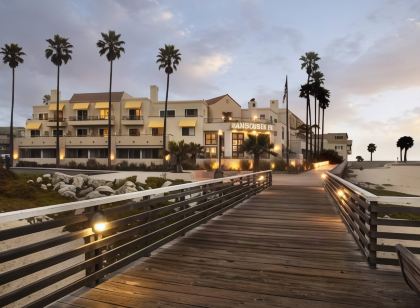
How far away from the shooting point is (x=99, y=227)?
4566 millimetres

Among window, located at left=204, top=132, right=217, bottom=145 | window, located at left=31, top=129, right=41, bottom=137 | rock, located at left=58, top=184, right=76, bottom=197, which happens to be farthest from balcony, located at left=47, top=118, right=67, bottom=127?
rock, located at left=58, top=184, right=76, bottom=197

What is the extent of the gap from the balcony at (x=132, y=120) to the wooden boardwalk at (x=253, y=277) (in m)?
47.2

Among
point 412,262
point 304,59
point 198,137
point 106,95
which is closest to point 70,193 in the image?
point 412,262

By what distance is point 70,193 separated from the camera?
21781mm

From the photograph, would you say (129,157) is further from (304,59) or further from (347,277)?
(347,277)

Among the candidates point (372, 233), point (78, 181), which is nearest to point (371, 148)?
point (78, 181)

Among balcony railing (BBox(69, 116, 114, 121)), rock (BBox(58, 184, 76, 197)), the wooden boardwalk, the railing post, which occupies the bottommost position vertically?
rock (BBox(58, 184, 76, 197))

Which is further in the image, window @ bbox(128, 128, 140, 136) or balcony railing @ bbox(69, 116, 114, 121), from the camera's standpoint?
balcony railing @ bbox(69, 116, 114, 121)

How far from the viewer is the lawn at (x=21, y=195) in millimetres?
18859

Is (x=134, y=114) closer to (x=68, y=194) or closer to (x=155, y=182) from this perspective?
(x=155, y=182)

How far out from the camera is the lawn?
18.9m

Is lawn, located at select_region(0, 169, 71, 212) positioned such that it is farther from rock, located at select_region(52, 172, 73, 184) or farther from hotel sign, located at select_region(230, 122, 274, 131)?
hotel sign, located at select_region(230, 122, 274, 131)

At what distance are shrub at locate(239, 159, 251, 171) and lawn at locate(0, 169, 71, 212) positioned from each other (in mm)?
26375

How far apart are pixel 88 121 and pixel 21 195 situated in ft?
121
